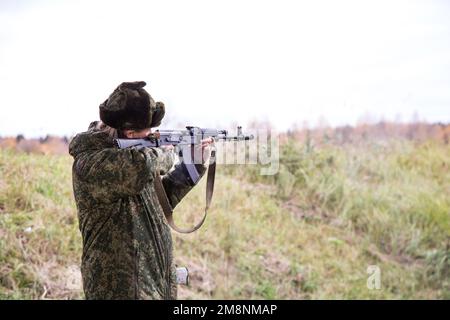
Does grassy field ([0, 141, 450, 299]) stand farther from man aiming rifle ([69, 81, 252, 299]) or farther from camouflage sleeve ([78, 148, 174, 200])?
camouflage sleeve ([78, 148, 174, 200])

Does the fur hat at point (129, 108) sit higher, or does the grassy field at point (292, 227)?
the fur hat at point (129, 108)

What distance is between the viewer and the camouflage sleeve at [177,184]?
2652mm

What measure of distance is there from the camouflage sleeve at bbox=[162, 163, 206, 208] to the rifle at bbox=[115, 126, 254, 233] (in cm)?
2

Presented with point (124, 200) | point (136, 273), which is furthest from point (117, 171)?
point (136, 273)

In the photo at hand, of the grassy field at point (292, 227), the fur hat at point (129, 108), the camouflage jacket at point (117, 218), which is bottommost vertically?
the grassy field at point (292, 227)

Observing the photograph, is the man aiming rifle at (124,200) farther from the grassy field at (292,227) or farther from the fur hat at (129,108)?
the grassy field at (292,227)

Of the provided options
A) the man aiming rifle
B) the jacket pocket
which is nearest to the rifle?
the man aiming rifle

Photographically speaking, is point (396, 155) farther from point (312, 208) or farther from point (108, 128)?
point (108, 128)

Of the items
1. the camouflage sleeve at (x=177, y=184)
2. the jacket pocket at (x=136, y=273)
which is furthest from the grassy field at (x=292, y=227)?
the jacket pocket at (x=136, y=273)

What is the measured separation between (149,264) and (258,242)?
364 centimetres

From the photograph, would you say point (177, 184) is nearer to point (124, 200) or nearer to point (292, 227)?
point (124, 200)

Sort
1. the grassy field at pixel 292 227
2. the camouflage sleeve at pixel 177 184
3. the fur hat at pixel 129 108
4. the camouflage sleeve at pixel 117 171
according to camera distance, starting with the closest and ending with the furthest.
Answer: the camouflage sleeve at pixel 117 171 < the fur hat at pixel 129 108 < the camouflage sleeve at pixel 177 184 < the grassy field at pixel 292 227

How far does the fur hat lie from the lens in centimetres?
238

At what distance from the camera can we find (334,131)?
740cm
